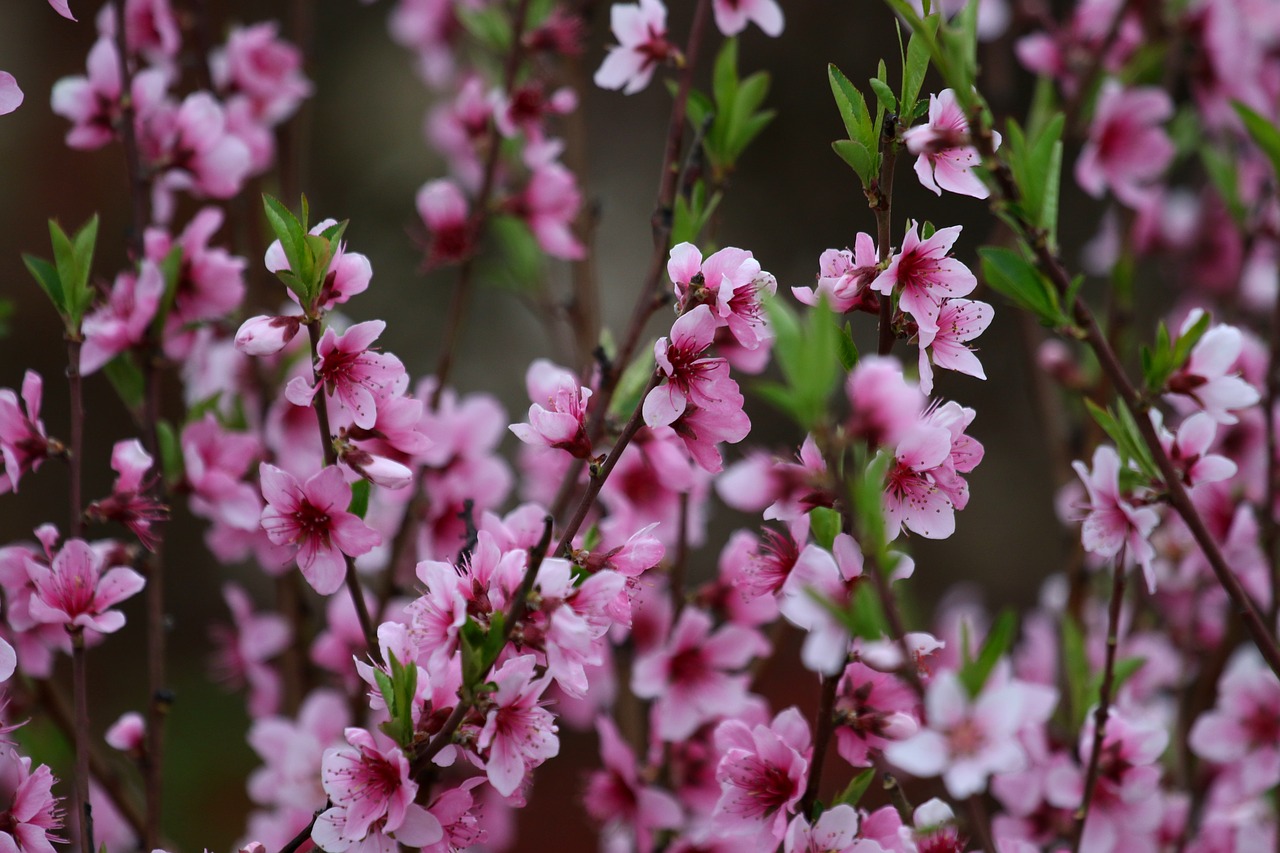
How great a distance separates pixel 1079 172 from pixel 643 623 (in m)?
0.85

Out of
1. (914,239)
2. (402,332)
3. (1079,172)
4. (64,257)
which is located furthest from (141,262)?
(402,332)

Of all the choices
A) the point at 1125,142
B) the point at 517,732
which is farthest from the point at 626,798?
the point at 1125,142

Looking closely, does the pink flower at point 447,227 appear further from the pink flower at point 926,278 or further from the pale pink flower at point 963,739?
the pale pink flower at point 963,739

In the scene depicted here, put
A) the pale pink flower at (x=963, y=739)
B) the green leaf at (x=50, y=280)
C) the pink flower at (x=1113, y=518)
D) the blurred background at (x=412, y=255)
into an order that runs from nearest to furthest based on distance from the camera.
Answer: the pale pink flower at (x=963, y=739) < the pink flower at (x=1113, y=518) < the green leaf at (x=50, y=280) < the blurred background at (x=412, y=255)

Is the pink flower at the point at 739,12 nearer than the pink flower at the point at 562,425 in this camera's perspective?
No

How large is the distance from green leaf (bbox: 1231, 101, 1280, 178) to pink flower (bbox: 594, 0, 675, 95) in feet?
1.73

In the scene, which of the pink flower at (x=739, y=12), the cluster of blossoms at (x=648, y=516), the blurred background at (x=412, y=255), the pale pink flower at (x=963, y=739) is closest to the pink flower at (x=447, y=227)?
the cluster of blossoms at (x=648, y=516)

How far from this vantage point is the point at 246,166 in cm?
114

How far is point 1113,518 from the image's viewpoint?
31.7 inches

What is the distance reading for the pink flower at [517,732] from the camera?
2.22 ft

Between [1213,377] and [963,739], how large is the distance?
378 mm

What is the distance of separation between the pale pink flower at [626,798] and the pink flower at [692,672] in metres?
0.05

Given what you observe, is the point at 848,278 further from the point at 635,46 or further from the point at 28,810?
the point at 28,810

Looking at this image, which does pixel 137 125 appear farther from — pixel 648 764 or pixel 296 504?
pixel 648 764
